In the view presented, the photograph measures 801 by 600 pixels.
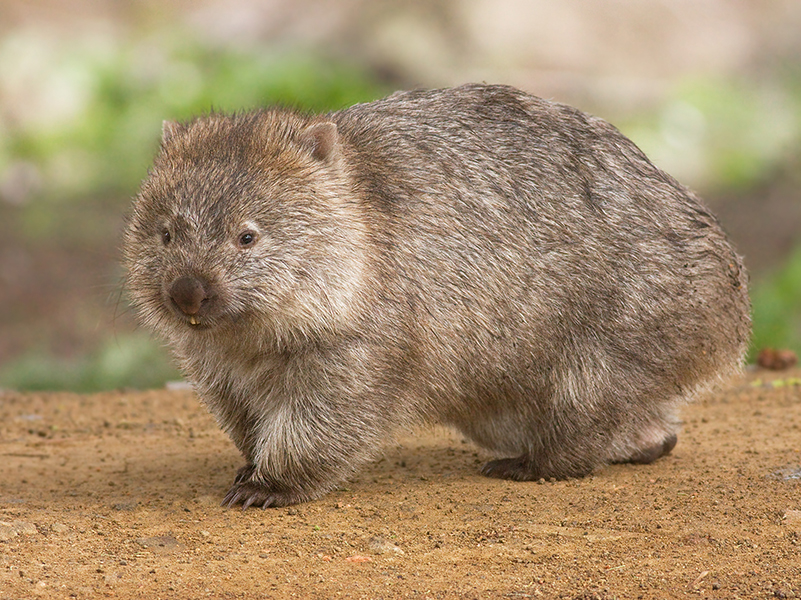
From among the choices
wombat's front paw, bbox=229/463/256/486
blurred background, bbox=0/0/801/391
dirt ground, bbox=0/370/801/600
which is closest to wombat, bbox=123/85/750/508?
wombat's front paw, bbox=229/463/256/486

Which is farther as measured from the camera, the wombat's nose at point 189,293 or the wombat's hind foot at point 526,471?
the wombat's hind foot at point 526,471

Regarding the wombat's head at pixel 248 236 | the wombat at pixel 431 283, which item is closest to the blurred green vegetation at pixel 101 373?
the wombat at pixel 431 283

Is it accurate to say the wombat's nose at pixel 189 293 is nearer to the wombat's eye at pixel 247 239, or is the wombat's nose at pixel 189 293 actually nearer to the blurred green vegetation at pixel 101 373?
the wombat's eye at pixel 247 239

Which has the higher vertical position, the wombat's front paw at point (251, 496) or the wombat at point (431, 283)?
the wombat at point (431, 283)

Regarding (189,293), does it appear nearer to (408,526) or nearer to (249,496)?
(249,496)

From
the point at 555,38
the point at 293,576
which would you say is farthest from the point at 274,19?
the point at 293,576

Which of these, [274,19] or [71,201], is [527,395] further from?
[274,19]
